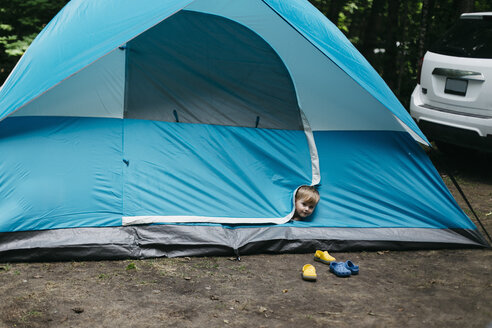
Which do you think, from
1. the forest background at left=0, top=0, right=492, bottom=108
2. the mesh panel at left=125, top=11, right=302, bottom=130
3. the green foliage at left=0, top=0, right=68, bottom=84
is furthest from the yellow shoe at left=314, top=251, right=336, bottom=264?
the green foliage at left=0, top=0, right=68, bottom=84

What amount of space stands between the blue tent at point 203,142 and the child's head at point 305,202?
0.21 ft

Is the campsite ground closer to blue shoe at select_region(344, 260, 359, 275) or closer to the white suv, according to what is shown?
blue shoe at select_region(344, 260, 359, 275)

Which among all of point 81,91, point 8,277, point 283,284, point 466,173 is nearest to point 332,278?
point 283,284

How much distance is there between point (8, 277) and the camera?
345 cm

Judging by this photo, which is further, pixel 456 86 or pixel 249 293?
pixel 456 86

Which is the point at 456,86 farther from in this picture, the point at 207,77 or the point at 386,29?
the point at 386,29

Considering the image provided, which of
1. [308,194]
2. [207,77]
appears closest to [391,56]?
[207,77]

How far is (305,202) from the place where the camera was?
14.3 ft

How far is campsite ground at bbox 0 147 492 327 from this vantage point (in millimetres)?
3059

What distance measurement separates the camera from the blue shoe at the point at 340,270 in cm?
373

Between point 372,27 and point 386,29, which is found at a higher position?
point 372,27

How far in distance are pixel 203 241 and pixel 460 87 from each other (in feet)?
11.3

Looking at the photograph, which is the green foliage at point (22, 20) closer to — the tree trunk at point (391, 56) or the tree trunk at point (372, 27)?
the tree trunk at point (372, 27)

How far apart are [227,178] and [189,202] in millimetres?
396
